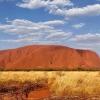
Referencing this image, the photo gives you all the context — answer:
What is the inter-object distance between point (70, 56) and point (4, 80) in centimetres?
7828

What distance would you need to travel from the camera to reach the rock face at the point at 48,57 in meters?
104

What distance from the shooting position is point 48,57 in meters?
107

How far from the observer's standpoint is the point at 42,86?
2381 cm

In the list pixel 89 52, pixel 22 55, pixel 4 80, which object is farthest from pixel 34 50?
pixel 4 80

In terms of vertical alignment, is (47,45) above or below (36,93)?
above

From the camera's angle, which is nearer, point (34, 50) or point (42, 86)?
point (42, 86)

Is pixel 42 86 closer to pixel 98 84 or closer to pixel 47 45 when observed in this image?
pixel 98 84

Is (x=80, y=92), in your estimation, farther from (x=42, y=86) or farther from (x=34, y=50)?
(x=34, y=50)

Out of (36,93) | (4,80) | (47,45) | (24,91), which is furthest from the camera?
(47,45)

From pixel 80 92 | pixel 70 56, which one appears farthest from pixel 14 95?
pixel 70 56

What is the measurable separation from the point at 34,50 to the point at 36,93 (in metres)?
88.2

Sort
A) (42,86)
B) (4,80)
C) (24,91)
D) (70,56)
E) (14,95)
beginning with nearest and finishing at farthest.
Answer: (14,95) < (24,91) < (42,86) < (4,80) < (70,56)

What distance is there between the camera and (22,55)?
10919cm

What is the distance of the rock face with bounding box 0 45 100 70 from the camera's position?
340 ft
